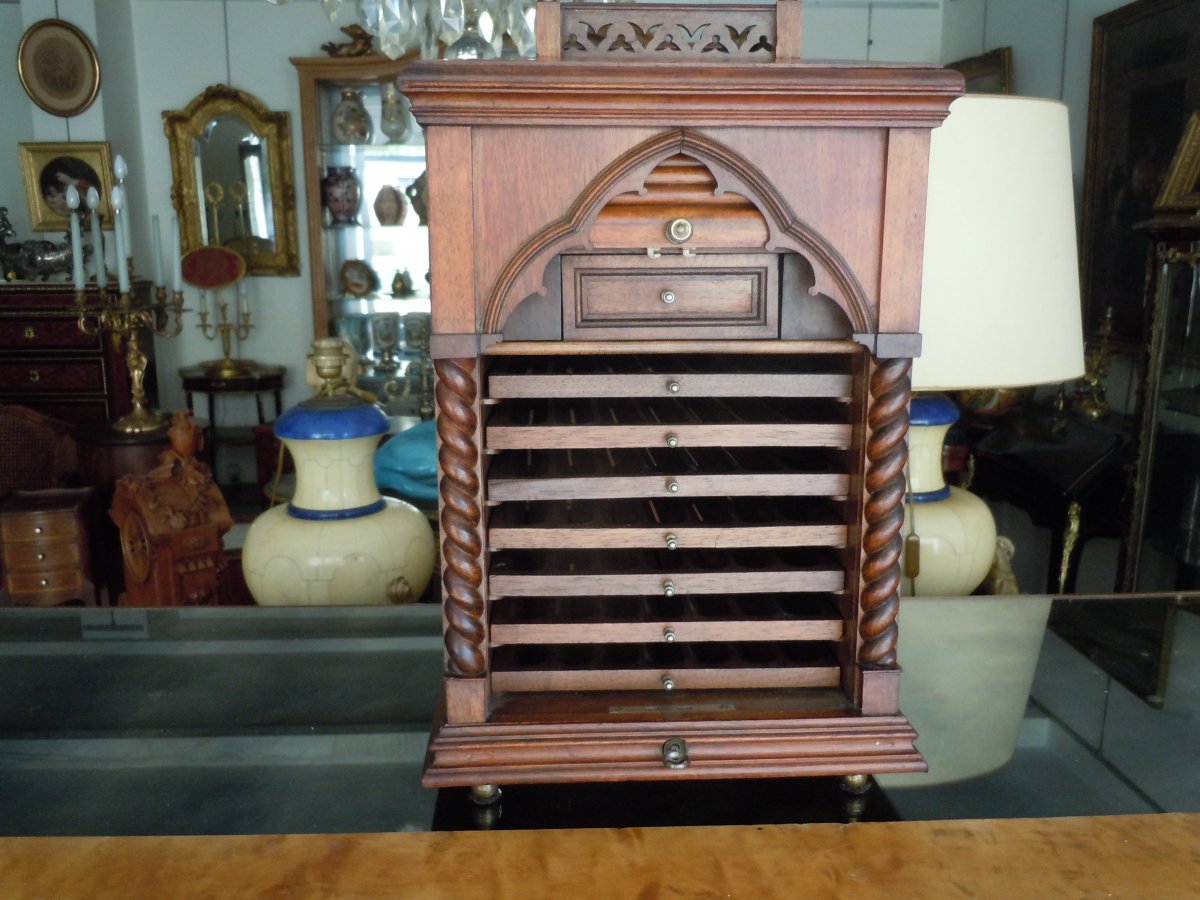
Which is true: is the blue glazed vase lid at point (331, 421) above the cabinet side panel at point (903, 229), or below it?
below

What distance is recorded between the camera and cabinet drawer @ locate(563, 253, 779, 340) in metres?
0.88

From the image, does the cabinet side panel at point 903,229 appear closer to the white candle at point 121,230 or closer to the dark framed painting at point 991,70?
the white candle at point 121,230

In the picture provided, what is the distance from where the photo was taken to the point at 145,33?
17.8 ft

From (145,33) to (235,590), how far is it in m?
4.88

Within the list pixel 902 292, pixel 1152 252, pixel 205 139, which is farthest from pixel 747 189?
pixel 205 139

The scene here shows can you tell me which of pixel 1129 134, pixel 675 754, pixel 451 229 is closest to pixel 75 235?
pixel 451 229

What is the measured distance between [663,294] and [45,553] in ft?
7.62

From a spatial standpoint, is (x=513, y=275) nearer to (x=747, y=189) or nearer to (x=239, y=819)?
(x=747, y=189)

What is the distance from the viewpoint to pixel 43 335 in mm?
4914

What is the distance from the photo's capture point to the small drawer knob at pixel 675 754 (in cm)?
90

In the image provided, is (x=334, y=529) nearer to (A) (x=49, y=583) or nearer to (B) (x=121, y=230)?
(A) (x=49, y=583)

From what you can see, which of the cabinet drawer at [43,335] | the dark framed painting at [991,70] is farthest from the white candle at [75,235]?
the dark framed painting at [991,70]

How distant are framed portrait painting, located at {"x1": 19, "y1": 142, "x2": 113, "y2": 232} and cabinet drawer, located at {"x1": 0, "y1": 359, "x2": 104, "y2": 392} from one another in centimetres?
80

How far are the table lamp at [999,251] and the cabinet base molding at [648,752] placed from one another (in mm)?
427
